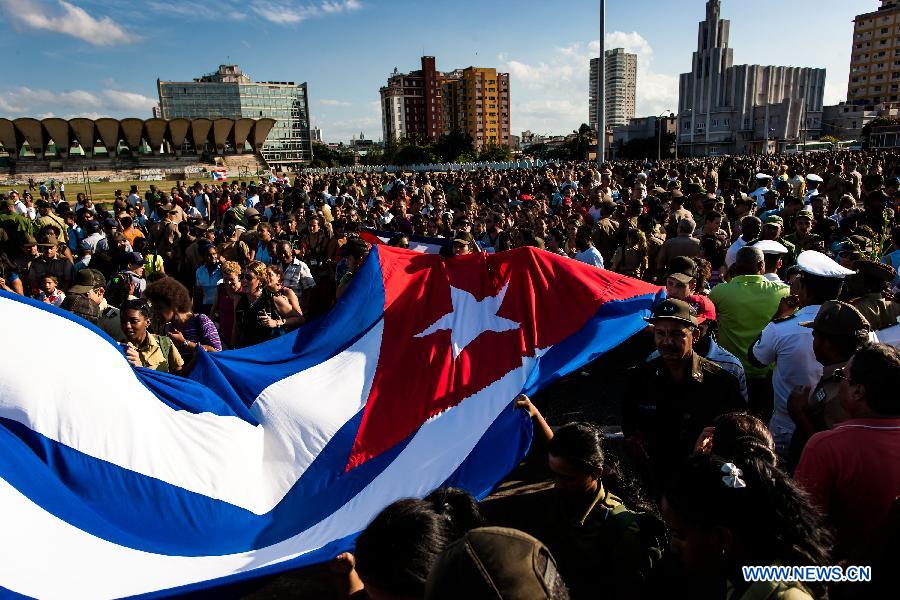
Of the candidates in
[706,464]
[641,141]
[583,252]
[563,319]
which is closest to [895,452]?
[706,464]

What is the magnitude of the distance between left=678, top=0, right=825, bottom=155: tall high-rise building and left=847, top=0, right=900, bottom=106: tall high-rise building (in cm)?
940

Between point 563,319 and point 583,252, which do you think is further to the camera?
point 583,252

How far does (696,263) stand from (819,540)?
3492 mm

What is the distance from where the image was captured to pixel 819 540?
1612 millimetres

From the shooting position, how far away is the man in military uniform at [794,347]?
3121 mm

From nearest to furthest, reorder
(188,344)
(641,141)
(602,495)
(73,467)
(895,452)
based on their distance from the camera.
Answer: (895,452) → (602,495) → (73,467) → (188,344) → (641,141)

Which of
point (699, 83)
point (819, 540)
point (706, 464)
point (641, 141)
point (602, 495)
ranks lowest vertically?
point (602, 495)

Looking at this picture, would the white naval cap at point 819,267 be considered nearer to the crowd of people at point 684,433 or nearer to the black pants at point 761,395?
the crowd of people at point 684,433

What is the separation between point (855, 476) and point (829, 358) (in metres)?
0.88

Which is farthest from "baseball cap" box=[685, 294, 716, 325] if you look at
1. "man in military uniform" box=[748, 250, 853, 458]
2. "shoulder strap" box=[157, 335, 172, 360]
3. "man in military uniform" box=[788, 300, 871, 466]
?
"shoulder strap" box=[157, 335, 172, 360]

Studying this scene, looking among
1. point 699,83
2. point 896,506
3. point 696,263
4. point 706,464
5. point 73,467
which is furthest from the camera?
point 699,83

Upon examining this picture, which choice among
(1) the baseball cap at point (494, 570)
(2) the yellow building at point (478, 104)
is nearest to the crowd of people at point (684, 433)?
(1) the baseball cap at point (494, 570)

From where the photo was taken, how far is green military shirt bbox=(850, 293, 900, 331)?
12.5ft

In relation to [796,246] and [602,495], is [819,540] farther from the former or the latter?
[796,246]
